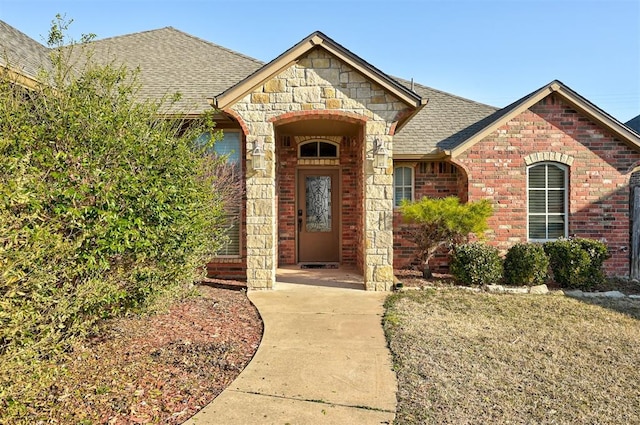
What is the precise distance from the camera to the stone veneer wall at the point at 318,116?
726 centimetres

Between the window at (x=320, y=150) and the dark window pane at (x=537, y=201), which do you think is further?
the window at (x=320, y=150)

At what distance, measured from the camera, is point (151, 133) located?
4.40 m

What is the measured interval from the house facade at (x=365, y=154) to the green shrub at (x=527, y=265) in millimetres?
1064

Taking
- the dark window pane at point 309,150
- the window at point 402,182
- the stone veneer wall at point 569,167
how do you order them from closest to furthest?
the stone veneer wall at point 569,167, the window at point 402,182, the dark window pane at point 309,150

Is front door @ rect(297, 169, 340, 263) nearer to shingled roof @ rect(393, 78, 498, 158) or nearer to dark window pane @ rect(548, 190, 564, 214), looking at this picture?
shingled roof @ rect(393, 78, 498, 158)

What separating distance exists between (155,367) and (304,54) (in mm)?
5749

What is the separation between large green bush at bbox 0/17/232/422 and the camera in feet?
8.54

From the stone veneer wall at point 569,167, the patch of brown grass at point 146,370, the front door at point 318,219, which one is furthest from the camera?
the front door at point 318,219

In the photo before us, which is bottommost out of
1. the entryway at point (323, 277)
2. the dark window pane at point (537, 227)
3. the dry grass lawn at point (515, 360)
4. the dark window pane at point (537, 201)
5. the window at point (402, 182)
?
the dry grass lawn at point (515, 360)

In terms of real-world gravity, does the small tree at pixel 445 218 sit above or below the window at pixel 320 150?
below

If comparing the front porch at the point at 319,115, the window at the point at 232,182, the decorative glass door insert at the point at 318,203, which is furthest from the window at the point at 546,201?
the window at the point at 232,182

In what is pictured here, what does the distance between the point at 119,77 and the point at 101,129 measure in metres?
1.33

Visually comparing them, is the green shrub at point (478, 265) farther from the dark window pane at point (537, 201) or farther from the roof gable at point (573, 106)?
the roof gable at point (573, 106)

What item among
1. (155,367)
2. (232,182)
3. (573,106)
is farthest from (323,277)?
(573,106)
